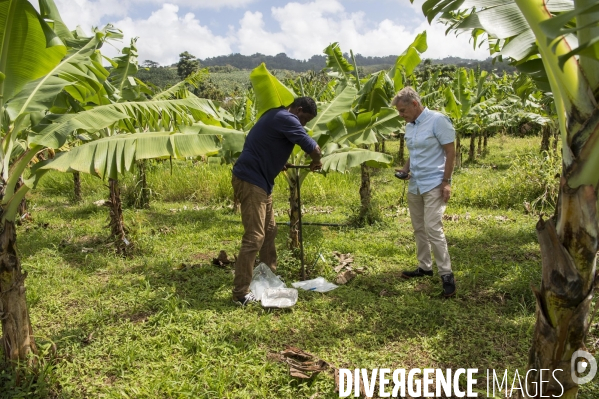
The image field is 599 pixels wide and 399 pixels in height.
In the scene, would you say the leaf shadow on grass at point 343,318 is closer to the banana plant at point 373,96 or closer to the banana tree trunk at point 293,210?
the banana tree trunk at point 293,210

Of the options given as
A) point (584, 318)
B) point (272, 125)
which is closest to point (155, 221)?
point (272, 125)

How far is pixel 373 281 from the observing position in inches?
181

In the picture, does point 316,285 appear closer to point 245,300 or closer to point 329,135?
point 245,300

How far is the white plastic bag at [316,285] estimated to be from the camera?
4.44 meters

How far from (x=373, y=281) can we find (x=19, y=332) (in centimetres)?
320

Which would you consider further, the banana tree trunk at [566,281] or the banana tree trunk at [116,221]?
the banana tree trunk at [116,221]

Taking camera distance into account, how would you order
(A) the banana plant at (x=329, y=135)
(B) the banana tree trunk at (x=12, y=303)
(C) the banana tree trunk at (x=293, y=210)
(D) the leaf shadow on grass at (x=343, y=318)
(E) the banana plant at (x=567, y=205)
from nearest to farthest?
(E) the banana plant at (x=567, y=205) → (B) the banana tree trunk at (x=12, y=303) → (D) the leaf shadow on grass at (x=343, y=318) → (A) the banana plant at (x=329, y=135) → (C) the banana tree trunk at (x=293, y=210)

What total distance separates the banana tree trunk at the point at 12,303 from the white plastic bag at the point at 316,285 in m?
2.46

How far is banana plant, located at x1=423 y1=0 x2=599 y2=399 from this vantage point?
1888mm

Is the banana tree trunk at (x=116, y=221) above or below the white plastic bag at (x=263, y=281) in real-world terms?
above

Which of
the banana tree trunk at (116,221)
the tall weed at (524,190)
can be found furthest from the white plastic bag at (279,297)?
the tall weed at (524,190)

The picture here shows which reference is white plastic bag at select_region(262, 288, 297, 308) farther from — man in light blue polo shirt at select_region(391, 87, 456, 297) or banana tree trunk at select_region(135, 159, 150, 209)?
banana tree trunk at select_region(135, 159, 150, 209)

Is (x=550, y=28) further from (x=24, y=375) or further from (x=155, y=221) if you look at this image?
(x=155, y=221)

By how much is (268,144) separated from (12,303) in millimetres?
2384
